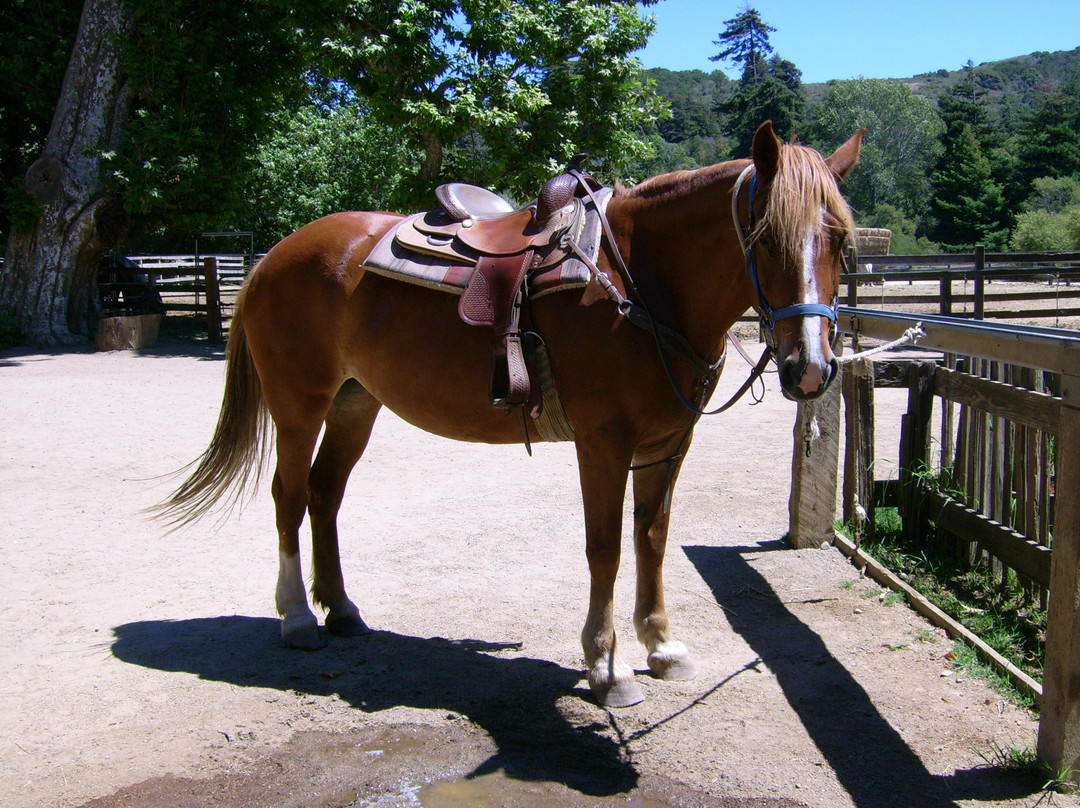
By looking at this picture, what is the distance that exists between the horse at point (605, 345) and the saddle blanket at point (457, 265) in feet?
0.21

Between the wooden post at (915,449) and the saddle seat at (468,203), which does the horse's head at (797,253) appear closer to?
the saddle seat at (468,203)

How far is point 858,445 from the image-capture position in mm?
4840

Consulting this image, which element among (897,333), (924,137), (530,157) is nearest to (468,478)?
(897,333)

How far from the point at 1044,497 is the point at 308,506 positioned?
347 cm

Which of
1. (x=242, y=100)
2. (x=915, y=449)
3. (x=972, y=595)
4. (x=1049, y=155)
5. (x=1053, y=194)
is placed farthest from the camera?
(x=1049, y=155)

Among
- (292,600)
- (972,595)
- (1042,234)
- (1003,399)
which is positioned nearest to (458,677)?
(292,600)

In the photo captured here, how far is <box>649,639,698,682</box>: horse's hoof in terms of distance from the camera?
10.9 feet

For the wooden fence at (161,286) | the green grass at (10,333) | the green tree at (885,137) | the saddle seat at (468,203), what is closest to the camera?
the saddle seat at (468,203)

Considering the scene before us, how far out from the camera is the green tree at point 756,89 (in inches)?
1914

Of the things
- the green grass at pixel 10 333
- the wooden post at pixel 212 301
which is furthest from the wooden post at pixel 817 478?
the green grass at pixel 10 333

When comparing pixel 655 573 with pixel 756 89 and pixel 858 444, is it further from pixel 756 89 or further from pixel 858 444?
pixel 756 89

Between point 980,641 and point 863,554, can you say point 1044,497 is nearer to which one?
point 980,641

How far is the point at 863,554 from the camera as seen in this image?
4.52 metres

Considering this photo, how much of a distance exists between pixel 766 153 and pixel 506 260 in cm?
109
